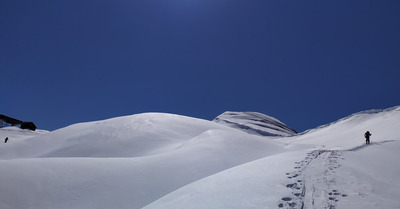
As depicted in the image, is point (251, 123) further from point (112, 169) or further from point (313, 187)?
point (313, 187)

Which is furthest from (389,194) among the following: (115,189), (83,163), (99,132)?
(99,132)

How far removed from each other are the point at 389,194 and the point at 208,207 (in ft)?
14.3

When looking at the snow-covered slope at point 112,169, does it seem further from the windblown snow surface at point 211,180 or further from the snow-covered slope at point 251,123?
the snow-covered slope at point 251,123

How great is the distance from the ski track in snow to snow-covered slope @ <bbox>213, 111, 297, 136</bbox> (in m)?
60.0

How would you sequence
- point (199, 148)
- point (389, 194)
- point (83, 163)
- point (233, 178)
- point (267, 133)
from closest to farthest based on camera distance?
1. point (389, 194)
2. point (233, 178)
3. point (83, 163)
4. point (199, 148)
5. point (267, 133)

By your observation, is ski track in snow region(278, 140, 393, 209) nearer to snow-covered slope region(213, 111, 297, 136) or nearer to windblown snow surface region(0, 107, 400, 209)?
windblown snow surface region(0, 107, 400, 209)

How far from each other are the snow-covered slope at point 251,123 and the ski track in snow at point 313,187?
60.0m

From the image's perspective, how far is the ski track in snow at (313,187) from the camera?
17.0 feet

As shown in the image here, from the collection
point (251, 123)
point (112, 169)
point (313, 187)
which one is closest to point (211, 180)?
point (313, 187)

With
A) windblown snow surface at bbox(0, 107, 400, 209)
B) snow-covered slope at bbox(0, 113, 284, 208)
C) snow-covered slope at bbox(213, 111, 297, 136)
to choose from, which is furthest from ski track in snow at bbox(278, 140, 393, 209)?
snow-covered slope at bbox(213, 111, 297, 136)

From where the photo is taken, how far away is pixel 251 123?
3009 inches

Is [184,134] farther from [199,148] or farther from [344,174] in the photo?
[344,174]

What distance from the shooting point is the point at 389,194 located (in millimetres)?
5418

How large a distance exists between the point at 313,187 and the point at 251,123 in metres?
71.9
